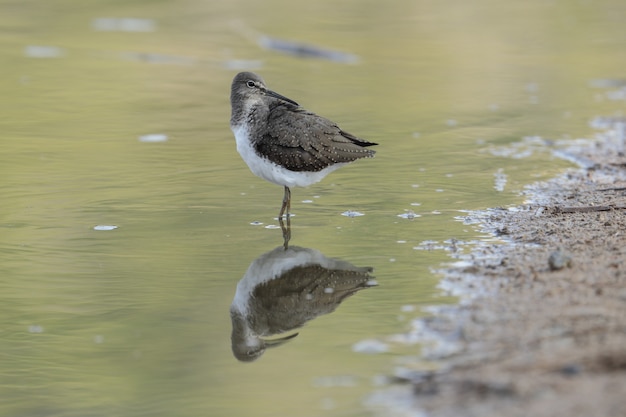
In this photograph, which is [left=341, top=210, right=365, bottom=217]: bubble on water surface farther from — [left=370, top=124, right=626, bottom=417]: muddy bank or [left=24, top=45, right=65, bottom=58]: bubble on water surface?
[left=24, top=45, right=65, bottom=58]: bubble on water surface

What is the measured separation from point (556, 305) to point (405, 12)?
1528 centimetres

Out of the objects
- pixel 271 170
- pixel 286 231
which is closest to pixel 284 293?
pixel 286 231

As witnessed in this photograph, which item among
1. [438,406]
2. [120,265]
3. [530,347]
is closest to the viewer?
[438,406]

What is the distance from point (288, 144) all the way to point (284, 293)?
1852 millimetres

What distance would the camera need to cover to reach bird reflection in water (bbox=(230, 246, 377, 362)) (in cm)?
604

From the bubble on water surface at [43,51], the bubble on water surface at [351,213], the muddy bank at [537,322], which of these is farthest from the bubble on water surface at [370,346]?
the bubble on water surface at [43,51]

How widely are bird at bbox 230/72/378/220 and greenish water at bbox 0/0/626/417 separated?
15.0 inches

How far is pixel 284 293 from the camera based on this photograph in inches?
265

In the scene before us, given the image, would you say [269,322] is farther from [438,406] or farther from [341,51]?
[341,51]

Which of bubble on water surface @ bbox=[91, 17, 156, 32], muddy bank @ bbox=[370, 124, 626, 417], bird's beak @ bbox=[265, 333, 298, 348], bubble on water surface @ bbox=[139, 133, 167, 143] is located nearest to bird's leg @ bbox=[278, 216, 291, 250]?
muddy bank @ bbox=[370, 124, 626, 417]

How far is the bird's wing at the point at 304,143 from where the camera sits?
8250 mm

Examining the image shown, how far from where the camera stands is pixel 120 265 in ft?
23.8

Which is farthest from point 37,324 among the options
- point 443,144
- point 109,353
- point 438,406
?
point 443,144

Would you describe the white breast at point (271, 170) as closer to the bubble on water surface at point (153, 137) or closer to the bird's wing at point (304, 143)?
the bird's wing at point (304, 143)
